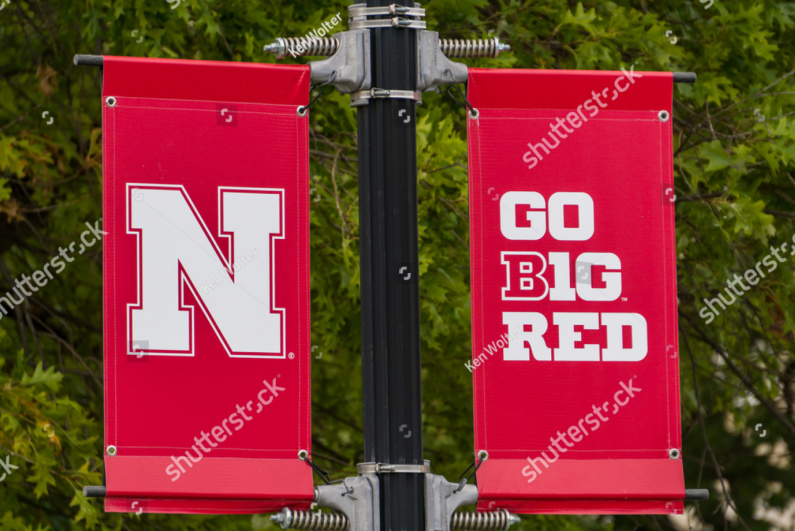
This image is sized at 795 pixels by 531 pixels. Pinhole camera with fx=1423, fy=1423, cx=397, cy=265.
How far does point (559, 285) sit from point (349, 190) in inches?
168

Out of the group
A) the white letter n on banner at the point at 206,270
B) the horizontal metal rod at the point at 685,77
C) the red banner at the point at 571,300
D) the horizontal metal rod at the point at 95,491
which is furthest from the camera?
the horizontal metal rod at the point at 685,77

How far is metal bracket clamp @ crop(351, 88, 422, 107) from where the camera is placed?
177 inches

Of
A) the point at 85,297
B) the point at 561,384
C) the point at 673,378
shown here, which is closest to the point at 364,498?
the point at 561,384

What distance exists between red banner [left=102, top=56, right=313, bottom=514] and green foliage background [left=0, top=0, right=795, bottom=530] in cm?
344

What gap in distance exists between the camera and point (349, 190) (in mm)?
8883

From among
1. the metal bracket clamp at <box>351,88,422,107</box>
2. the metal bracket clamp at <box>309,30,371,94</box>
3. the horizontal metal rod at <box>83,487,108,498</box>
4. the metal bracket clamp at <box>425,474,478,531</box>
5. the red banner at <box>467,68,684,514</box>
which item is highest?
the metal bracket clamp at <box>309,30,371,94</box>

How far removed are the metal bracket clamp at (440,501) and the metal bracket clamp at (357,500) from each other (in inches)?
6.2

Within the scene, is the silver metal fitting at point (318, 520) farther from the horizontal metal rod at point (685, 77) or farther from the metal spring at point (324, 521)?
the horizontal metal rod at point (685, 77)

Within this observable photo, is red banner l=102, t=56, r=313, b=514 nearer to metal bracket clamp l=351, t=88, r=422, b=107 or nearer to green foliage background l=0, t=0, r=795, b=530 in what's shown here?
metal bracket clamp l=351, t=88, r=422, b=107

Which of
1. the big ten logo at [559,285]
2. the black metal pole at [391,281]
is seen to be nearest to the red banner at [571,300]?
the big ten logo at [559,285]

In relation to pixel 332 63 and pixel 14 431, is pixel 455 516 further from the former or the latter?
pixel 14 431

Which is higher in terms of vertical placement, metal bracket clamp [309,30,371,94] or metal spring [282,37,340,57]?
metal spring [282,37,340,57]

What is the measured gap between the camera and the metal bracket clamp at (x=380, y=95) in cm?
450

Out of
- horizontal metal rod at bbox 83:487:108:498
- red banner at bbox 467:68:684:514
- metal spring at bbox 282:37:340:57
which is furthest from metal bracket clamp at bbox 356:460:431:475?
metal spring at bbox 282:37:340:57
